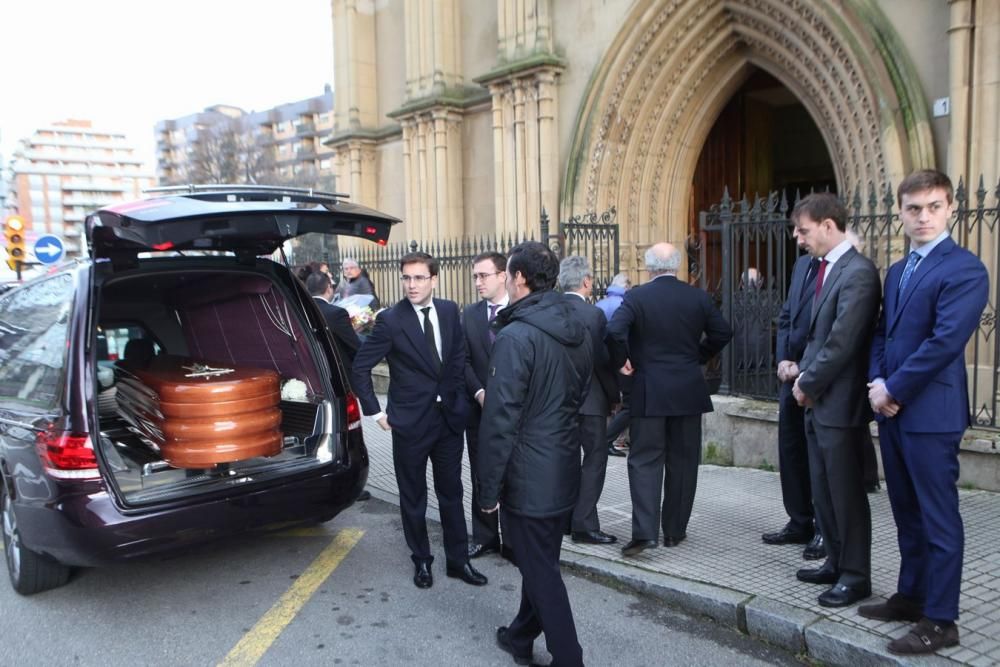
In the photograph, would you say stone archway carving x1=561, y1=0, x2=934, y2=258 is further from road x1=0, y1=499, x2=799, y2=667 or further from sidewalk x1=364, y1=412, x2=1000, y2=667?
road x1=0, y1=499, x2=799, y2=667

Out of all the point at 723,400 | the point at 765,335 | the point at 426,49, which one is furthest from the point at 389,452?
the point at 426,49

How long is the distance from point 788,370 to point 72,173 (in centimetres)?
14588

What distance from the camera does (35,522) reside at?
152 inches

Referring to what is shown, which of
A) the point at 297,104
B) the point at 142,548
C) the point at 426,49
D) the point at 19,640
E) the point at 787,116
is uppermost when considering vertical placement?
the point at 297,104

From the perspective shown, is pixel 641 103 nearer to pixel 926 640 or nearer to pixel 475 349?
pixel 475 349

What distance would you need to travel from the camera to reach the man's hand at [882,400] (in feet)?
10.4

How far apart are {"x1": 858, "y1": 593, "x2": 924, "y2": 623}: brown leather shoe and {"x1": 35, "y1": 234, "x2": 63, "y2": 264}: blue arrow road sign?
58.2 ft

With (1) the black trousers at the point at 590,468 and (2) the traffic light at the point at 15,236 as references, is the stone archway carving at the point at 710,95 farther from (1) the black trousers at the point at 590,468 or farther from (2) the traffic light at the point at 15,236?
(2) the traffic light at the point at 15,236

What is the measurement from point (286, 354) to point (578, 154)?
266 inches

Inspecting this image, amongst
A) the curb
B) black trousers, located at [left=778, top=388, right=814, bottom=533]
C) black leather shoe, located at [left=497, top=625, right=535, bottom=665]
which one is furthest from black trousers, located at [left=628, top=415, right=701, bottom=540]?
black leather shoe, located at [left=497, top=625, right=535, bottom=665]

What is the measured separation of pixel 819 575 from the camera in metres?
3.93

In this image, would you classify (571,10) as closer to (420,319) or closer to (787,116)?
(787,116)

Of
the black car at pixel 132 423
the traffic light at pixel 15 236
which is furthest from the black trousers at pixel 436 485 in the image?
the traffic light at pixel 15 236

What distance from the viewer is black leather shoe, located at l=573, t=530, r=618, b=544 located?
189 inches
